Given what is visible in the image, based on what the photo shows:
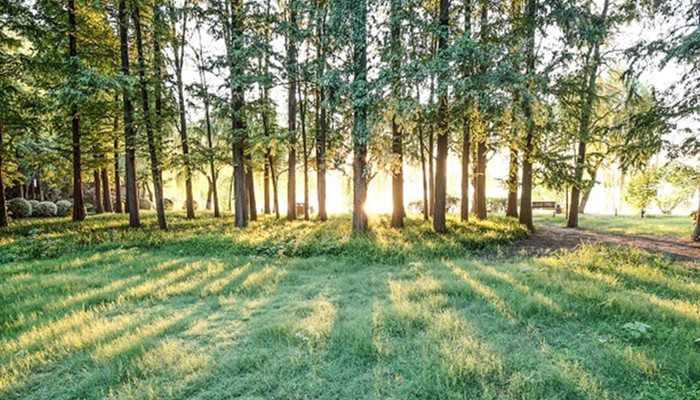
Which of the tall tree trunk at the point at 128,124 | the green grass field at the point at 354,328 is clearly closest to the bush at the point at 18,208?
the tall tree trunk at the point at 128,124

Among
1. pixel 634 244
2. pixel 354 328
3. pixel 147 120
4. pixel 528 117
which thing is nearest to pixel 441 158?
pixel 528 117

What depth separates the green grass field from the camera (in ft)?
10.1

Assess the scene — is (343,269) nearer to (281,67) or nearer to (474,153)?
(281,67)

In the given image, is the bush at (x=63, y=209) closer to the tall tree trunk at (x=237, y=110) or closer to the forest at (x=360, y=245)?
the forest at (x=360, y=245)

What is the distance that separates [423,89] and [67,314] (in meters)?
9.59

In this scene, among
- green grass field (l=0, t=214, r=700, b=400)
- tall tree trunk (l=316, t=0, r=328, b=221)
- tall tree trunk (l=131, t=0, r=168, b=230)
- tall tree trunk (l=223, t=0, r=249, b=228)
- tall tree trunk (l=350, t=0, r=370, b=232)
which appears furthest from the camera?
tall tree trunk (l=223, t=0, r=249, b=228)

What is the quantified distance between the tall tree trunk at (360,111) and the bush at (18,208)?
68.7ft

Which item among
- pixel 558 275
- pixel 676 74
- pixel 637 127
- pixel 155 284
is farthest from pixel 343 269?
pixel 676 74

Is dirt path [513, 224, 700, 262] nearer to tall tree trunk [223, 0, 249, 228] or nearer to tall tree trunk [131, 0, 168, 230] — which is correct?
tall tree trunk [223, 0, 249, 228]

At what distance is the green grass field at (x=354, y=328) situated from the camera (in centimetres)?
309

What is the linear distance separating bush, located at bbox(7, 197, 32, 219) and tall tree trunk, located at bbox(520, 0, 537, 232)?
26.5 metres

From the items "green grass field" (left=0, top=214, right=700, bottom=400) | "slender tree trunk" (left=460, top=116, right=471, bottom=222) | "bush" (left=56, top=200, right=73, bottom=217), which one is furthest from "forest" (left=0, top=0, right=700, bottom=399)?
"bush" (left=56, top=200, right=73, bottom=217)

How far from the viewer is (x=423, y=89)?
938cm

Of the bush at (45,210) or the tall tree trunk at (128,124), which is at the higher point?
the tall tree trunk at (128,124)
